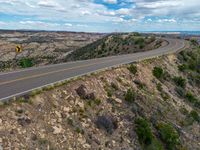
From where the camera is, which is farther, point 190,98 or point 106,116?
point 190,98

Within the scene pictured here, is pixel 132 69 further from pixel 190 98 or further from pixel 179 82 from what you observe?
pixel 179 82

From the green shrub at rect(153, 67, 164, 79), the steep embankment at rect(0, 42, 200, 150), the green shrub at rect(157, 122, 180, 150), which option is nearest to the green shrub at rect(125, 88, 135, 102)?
the steep embankment at rect(0, 42, 200, 150)

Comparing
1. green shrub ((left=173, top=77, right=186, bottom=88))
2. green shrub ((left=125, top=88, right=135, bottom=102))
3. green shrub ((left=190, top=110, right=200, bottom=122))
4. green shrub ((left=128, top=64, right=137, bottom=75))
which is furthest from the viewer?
green shrub ((left=173, top=77, right=186, bottom=88))

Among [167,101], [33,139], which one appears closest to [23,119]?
[33,139]

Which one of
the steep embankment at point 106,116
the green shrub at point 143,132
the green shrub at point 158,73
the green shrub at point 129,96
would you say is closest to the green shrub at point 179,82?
the green shrub at point 158,73

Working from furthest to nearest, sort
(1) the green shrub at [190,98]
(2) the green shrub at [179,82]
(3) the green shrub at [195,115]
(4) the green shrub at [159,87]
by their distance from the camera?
(2) the green shrub at [179,82] < (1) the green shrub at [190,98] < (4) the green shrub at [159,87] < (3) the green shrub at [195,115]

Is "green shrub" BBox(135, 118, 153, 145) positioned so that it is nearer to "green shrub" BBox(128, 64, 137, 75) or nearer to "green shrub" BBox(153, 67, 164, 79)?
"green shrub" BBox(128, 64, 137, 75)

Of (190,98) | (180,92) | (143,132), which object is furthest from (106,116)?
(190,98)

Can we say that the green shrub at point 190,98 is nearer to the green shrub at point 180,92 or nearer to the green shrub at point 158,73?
the green shrub at point 180,92
